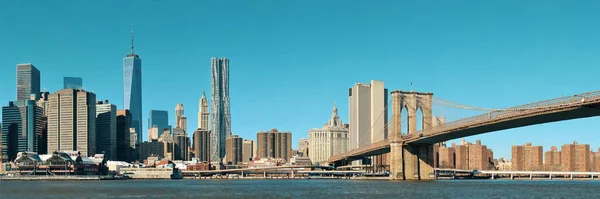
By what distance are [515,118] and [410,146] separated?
24840 mm

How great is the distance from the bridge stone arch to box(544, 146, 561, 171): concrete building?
106 meters

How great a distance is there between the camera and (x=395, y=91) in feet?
310

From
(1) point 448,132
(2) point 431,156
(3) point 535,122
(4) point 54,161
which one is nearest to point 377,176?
(2) point 431,156

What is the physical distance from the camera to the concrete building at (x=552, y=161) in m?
192

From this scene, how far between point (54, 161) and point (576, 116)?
136m

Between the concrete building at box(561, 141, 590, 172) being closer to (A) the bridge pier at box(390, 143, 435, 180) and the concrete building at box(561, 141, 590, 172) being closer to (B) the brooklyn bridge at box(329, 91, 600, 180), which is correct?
(B) the brooklyn bridge at box(329, 91, 600, 180)

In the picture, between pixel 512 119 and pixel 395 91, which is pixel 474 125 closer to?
pixel 512 119

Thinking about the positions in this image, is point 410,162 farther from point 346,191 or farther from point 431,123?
point 346,191

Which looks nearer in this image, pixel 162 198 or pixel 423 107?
pixel 162 198

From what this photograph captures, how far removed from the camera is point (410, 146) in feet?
302

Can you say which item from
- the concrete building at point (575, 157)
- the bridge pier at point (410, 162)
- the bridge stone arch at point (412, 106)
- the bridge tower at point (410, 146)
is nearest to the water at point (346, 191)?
the bridge pier at point (410, 162)

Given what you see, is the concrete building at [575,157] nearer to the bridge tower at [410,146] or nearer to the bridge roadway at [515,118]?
the bridge tower at [410,146]

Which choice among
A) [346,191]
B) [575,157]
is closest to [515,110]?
[346,191]

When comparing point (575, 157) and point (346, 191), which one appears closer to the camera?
point (346, 191)
